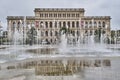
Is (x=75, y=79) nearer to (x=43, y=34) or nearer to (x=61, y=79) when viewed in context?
(x=61, y=79)

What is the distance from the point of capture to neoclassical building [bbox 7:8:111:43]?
94125 millimetres

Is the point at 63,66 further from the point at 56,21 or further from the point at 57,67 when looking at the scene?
the point at 56,21

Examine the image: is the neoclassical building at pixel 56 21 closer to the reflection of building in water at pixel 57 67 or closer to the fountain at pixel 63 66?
the fountain at pixel 63 66

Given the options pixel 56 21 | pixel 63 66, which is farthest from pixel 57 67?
pixel 56 21

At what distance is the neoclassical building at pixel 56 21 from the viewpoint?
94.1 meters

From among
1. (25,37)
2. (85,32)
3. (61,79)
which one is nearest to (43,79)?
(61,79)

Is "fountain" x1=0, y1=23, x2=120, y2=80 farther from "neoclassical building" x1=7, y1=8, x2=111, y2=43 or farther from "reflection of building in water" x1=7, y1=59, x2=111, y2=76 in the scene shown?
"neoclassical building" x1=7, y1=8, x2=111, y2=43

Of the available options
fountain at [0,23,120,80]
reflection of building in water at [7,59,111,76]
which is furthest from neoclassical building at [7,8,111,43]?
reflection of building in water at [7,59,111,76]

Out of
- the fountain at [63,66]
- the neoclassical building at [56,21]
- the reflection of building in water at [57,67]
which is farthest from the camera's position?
the neoclassical building at [56,21]

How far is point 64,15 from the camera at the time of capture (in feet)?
310

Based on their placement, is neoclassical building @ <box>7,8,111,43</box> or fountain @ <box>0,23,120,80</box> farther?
neoclassical building @ <box>7,8,111,43</box>

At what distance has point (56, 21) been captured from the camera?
94.4 m

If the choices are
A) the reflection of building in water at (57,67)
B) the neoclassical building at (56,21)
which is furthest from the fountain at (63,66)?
the neoclassical building at (56,21)

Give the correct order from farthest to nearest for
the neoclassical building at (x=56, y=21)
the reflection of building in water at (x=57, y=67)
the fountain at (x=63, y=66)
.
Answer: the neoclassical building at (x=56, y=21) → the reflection of building in water at (x=57, y=67) → the fountain at (x=63, y=66)
